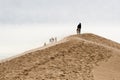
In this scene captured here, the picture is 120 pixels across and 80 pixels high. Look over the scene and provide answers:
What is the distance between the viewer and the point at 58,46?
26766 mm

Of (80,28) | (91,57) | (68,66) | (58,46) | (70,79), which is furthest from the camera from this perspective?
(80,28)

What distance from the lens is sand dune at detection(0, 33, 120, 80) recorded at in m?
22.0

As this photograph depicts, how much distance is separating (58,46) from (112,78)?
5576 millimetres

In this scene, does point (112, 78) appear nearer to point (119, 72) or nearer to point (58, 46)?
point (119, 72)

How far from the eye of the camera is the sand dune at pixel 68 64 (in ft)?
72.3

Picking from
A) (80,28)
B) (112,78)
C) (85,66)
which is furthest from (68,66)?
(80,28)

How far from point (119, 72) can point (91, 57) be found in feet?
7.46

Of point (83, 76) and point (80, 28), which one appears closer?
point (83, 76)

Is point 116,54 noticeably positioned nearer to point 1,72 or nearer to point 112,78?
point 112,78

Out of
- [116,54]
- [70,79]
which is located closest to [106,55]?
[116,54]

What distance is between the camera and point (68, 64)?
23422mm

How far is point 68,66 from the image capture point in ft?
75.9

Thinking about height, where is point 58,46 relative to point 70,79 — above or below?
above

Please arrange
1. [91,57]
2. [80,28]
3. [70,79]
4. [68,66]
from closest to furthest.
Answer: [70,79] < [68,66] < [91,57] < [80,28]
